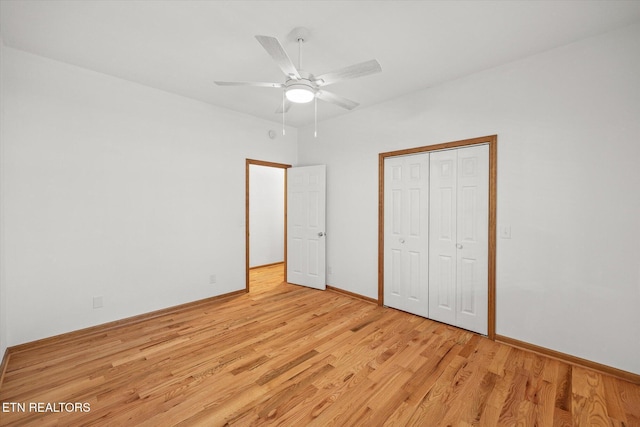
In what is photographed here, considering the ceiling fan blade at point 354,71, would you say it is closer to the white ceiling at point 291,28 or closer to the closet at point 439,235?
the white ceiling at point 291,28

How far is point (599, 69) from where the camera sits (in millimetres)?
2305

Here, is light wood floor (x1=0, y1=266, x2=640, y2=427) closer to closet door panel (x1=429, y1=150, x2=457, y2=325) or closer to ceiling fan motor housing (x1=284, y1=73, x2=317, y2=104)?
closet door panel (x1=429, y1=150, x2=457, y2=325)

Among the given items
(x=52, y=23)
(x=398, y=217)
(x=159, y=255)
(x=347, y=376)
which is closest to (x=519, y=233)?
(x=398, y=217)

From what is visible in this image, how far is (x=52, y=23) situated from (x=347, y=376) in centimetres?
371

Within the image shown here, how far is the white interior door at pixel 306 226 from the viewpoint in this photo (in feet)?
14.8

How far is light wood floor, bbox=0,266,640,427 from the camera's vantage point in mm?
1802

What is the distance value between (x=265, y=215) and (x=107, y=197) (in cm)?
353

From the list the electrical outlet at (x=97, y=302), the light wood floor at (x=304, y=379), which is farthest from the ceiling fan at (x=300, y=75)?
the electrical outlet at (x=97, y=302)

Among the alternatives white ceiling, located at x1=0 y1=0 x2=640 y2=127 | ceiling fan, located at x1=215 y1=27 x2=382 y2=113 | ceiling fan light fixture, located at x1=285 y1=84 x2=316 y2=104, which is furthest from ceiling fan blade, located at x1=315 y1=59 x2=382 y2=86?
white ceiling, located at x1=0 y1=0 x2=640 y2=127

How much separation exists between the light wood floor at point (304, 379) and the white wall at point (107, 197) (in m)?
0.51

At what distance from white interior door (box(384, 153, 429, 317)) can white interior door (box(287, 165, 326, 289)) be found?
3.77 feet

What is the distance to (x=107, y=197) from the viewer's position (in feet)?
9.98

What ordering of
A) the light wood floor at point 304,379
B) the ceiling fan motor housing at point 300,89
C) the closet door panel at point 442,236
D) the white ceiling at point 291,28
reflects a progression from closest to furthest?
the light wood floor at point 304,379
the white ceiling at point 291,28
the ceiling fan motor housing at point 300,89
the closet door panel at point 442,236

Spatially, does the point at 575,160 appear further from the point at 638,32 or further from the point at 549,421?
the point at 549,421
